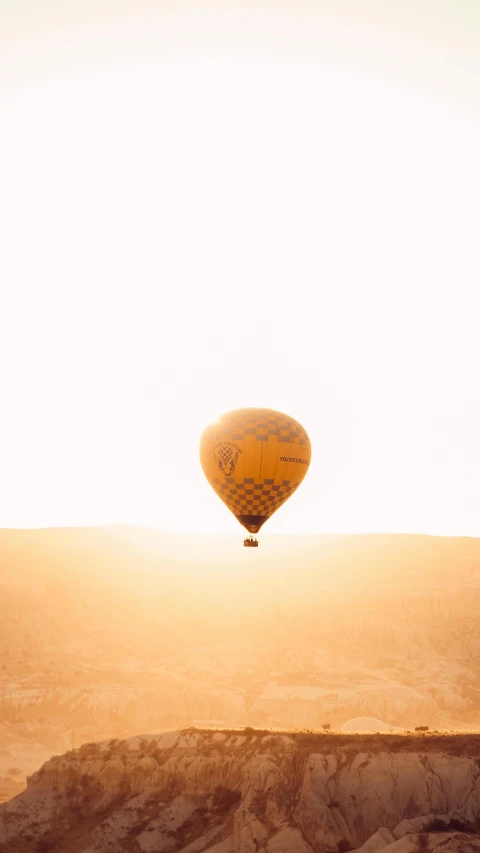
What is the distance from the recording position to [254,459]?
192ft

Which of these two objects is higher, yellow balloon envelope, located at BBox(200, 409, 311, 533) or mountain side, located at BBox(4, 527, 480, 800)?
yellow balloon envelope, located at BBox(200, 409, 311, 533)

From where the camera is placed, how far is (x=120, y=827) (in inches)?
2211

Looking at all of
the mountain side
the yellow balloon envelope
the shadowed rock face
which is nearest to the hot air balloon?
the yellow balloon envelope

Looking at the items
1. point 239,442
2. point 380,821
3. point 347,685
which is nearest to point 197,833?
point 380,821

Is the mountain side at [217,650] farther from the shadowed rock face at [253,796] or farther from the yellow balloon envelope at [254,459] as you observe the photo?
the yellow balloon envelope at [254,459]

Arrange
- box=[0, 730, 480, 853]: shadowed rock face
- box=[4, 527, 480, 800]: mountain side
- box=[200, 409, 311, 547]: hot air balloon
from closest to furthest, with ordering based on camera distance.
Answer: box=[0, 730, 480, 853]: shadowed rock face, box=[200, 409, 311, 547]: hot air balloon, box=[4, 527, 480, 800]: mountain side

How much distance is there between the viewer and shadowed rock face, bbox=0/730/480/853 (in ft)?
162

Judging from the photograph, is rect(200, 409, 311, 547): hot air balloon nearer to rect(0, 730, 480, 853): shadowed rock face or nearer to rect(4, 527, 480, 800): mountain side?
rect(0, 730, 480, 853): shadowed rock face

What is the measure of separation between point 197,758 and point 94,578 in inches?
5200

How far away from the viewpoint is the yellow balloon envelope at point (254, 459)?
192 ft

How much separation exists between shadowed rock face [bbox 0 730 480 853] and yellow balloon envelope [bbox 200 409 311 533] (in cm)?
1596

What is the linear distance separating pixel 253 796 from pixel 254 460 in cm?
2201

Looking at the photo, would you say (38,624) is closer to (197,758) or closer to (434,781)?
(197,758)

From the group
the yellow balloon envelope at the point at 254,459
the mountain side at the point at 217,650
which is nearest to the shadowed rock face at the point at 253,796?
the yellow balloon envelope at the point at 254,459
